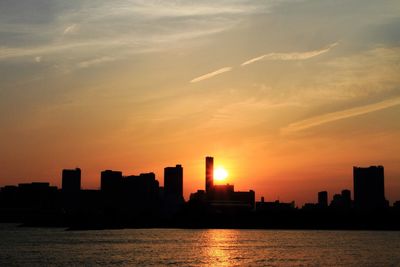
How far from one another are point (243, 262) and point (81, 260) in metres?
33.5

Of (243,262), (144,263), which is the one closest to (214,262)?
(243,262)

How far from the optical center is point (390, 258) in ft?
498

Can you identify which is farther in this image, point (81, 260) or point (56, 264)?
point (81, 260)

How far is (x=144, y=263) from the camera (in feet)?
430

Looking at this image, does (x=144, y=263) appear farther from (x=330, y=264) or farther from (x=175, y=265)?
(x=330, y=264)

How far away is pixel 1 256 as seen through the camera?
149 metres

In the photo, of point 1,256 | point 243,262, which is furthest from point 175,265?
point 1,256

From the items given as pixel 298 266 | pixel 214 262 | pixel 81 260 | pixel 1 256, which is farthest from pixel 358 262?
pixel 1 256

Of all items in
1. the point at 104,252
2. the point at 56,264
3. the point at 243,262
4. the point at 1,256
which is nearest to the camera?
the point at 56,264

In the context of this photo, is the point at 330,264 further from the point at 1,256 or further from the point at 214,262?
the point at 1,256

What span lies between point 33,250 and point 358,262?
82122 mm

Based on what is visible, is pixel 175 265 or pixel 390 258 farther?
pixel 390 258

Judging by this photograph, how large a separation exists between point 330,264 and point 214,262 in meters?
23.6

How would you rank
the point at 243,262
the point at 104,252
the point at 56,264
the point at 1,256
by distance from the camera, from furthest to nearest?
the point at 104,252, the point at 1,256, the point at 243,262, the point at 56,264
